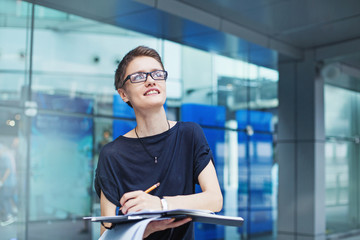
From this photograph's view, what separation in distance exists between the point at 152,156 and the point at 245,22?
19.1ft

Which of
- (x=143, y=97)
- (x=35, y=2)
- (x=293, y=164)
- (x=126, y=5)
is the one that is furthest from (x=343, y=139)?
(x=143, y=97)

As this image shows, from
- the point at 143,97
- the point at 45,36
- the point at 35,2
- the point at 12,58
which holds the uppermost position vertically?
the point at 35,2

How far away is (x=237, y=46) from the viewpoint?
25.9ft

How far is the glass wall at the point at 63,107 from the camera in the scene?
565 centimetres

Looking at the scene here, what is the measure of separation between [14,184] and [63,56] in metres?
1.98

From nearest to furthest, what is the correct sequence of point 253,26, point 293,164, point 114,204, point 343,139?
point 114,204 < point 253,26 < point 293,164 < point 343,139

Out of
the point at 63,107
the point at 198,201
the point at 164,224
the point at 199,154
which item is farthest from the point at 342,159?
the point at 164,224

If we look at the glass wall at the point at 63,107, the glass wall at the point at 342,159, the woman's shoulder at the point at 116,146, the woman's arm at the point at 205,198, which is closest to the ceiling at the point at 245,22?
the glass wall at the point at 63,107

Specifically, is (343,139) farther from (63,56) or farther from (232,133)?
(63,56)

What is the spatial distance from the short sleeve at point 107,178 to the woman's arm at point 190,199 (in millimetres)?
164

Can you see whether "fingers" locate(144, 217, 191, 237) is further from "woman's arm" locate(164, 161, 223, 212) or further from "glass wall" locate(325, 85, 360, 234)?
"glass wall" locate(325, 85, 360, 234)

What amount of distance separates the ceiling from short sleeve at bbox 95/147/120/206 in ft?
13.8

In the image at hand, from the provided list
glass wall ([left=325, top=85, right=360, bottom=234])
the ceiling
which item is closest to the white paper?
the ceiling

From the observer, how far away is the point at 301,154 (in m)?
8.73
